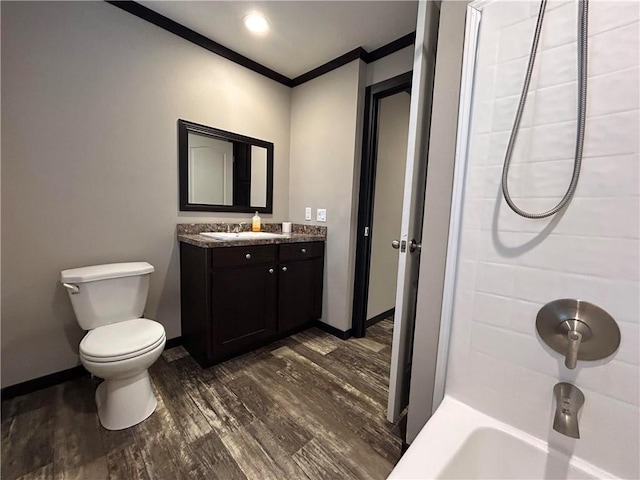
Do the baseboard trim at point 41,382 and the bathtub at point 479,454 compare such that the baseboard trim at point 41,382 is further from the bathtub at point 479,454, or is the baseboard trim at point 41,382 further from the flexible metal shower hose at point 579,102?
the flexible metal shower hose at point 579,102

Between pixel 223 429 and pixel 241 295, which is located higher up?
pixel 241 295

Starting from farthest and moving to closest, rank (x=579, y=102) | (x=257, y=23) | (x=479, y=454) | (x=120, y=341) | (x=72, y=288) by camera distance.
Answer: (x=257, y=23) < (x=72, y=288) < (x=120, y=341) < (x=479, y=454) < (x=579, y=102)

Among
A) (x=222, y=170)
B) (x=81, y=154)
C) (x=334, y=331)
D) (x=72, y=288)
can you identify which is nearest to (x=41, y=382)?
(x=72, y=288)

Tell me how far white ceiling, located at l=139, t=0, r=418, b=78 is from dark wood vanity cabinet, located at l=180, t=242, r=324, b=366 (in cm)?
151

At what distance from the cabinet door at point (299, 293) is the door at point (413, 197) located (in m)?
1.09

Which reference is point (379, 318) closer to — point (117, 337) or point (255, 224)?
point (255, 224)

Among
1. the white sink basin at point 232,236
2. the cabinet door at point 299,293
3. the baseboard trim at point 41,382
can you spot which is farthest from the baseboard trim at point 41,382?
the cabinet door at point 299,293

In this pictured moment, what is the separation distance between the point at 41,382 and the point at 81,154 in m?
1.35

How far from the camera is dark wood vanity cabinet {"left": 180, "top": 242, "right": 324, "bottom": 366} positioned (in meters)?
1.78

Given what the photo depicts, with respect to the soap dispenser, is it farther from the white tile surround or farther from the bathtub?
the bathtub

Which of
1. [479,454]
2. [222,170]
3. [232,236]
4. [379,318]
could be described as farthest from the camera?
[379,318]

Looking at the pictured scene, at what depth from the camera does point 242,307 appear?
1927mm

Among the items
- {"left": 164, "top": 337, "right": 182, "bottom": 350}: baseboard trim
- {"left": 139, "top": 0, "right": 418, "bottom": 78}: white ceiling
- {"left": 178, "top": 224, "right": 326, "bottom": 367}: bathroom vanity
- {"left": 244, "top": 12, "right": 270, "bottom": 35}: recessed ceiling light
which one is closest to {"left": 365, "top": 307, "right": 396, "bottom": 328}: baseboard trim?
{"left": 178, "top": 224, "right": 326, "bottom": 367}: bathroom vanity

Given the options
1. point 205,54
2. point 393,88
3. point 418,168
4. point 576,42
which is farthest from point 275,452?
point 205,54
